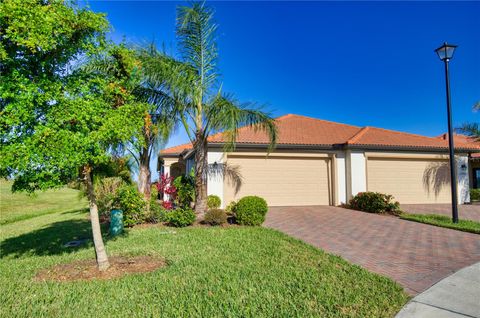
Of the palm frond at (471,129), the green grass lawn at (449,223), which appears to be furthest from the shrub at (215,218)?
the palm frond at (471,129)

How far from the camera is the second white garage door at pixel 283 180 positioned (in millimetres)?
15305

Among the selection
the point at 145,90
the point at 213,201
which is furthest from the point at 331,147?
the point at 145,90

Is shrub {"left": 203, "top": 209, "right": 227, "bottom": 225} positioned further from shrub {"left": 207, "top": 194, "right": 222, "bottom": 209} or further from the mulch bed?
the mulch bed

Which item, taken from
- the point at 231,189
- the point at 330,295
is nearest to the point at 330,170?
the point at 231,189

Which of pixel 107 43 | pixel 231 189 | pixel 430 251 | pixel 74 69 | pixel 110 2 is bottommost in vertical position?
pixel 430 251

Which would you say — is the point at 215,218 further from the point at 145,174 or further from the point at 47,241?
the point at 47,241

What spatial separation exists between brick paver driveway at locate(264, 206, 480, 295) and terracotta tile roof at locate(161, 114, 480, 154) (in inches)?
182

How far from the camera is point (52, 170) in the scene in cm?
447

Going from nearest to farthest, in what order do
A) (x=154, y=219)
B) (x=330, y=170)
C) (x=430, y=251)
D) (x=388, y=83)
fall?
(x=430, y=251) → (x=154, y=219) → (x=330, y=170) → (x=388, y=83)

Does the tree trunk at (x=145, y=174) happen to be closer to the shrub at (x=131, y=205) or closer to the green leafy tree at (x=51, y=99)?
the shrub at (x=131, y=205)

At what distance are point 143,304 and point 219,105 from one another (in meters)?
7.08

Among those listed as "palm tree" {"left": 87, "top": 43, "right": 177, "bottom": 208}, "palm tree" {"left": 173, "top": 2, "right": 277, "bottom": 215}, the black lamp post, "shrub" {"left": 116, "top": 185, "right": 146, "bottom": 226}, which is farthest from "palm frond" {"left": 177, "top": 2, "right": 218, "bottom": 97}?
the black lamp post

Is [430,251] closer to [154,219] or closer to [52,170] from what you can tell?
[52,170]

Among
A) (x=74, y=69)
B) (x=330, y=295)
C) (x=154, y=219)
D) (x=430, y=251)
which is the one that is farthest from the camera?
(x=154, y=219)
